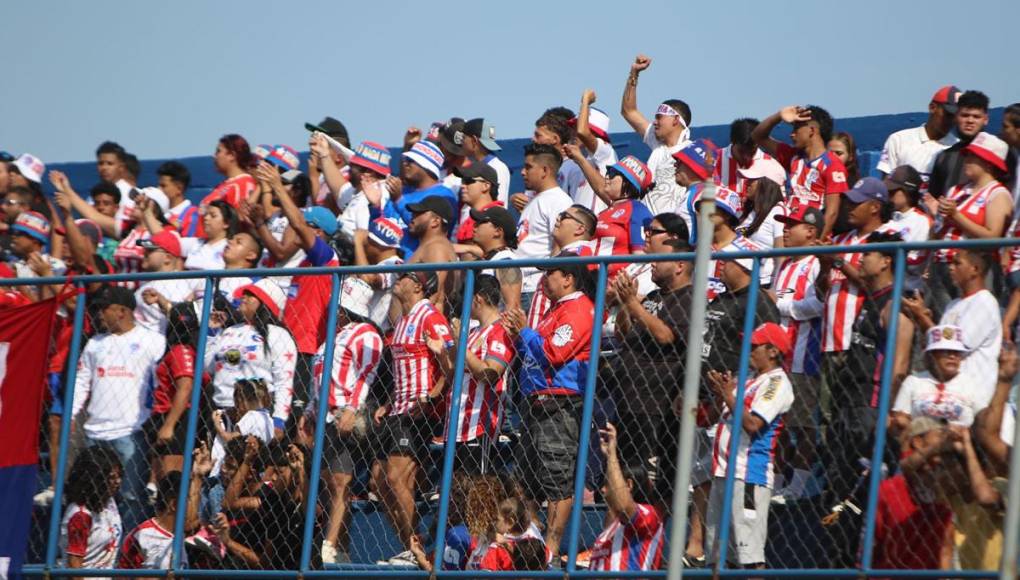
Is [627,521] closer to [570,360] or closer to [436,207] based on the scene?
[570,360]

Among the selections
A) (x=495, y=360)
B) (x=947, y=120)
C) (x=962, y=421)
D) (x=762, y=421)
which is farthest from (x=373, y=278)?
(x=947, y=120)

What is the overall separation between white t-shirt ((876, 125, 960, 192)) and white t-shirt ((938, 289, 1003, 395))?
317 cm

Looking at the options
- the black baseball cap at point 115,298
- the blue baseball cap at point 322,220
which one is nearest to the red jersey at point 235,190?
the blue baseball cap at point 322,220

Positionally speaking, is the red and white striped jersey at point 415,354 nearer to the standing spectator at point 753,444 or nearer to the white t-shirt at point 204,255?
the standing spectator at point 753,444

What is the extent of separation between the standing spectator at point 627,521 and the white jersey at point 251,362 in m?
1.94

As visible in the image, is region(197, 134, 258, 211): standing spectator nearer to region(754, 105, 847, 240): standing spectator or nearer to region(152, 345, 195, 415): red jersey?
region(152, 345, 195, 415): red jersey

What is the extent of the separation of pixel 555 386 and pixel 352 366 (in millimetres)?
1117

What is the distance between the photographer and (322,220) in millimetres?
10844

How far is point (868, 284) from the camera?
680 cm

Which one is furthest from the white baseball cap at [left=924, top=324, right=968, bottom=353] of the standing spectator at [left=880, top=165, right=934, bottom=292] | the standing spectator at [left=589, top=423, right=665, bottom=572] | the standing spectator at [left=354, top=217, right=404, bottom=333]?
the standing spectator at [left=354, top=217, right=404, bottom=333]

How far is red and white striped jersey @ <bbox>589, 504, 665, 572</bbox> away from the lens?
7.16 meters

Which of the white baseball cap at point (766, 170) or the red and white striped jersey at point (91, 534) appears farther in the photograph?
the white baseball cap at point (766, 170)

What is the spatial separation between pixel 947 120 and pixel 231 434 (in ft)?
15.7

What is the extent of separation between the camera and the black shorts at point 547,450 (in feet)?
24.8
